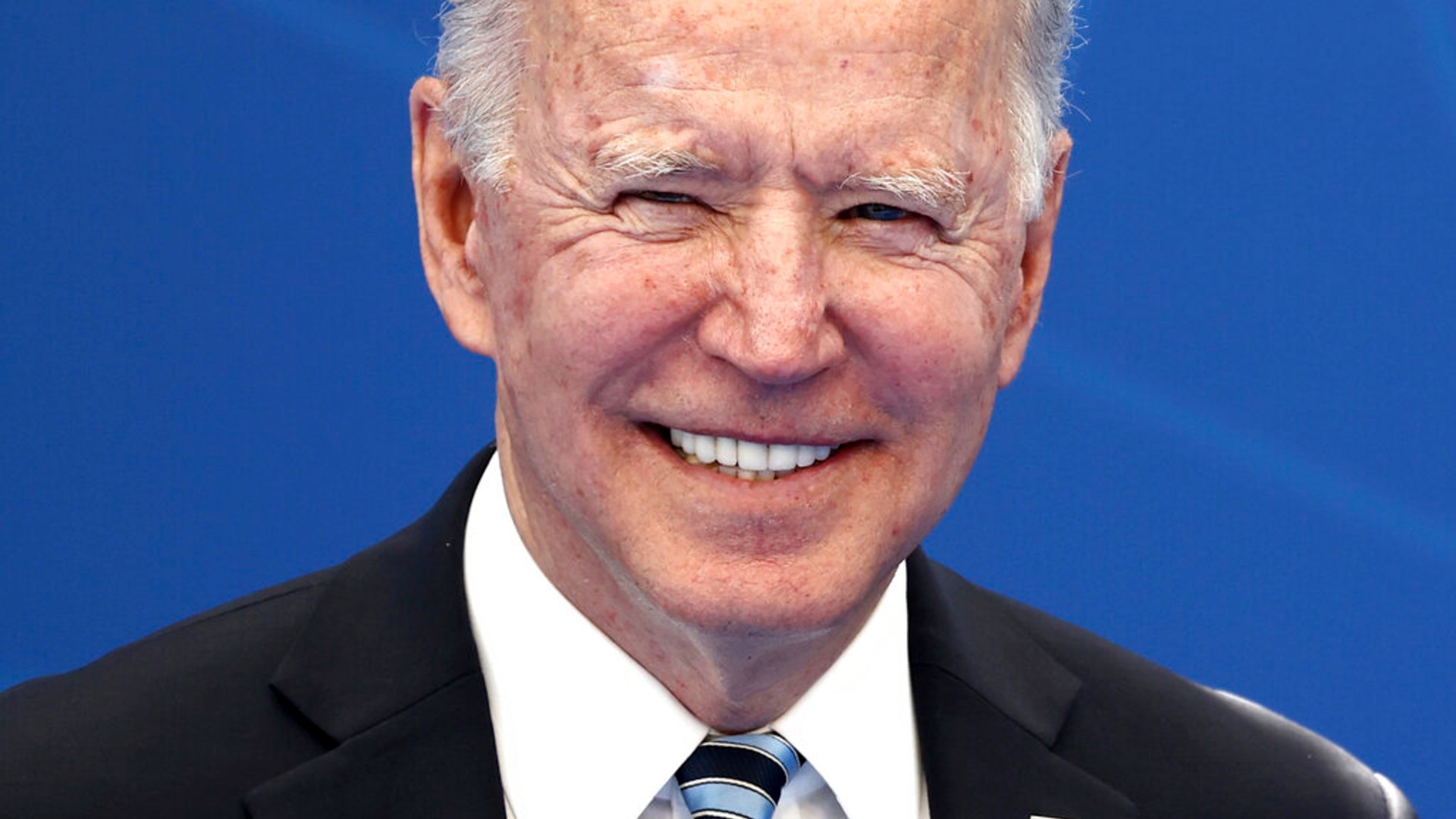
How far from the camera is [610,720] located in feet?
8.25

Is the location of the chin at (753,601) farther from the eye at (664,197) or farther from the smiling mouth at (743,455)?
the eye at (664,197)

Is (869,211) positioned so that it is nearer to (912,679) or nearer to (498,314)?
(498,314)

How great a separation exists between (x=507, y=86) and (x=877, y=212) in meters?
0.44

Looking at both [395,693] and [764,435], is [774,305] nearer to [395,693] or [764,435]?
[764,435]

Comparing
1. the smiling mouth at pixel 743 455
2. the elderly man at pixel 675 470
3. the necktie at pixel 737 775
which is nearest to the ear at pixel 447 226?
the elderly man at pixel 675 470

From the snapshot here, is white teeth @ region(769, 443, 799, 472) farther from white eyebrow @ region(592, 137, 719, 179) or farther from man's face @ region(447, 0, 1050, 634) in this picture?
white eyebrow @ region(592, 137, 719, 179)

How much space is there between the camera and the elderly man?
2.29 meters

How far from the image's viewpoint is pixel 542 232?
241 centimetres

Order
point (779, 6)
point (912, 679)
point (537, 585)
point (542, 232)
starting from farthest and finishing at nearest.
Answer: point (912, 679)
point (537, 585)
point (542, 232)
point (779, 6)

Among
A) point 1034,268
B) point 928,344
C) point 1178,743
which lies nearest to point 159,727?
point 928,344

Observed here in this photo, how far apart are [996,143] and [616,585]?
2.15 feet

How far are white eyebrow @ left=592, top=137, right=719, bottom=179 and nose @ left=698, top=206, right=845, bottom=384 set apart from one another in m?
0.09

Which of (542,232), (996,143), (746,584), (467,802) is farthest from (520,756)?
(996,143)

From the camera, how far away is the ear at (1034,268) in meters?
2.64
